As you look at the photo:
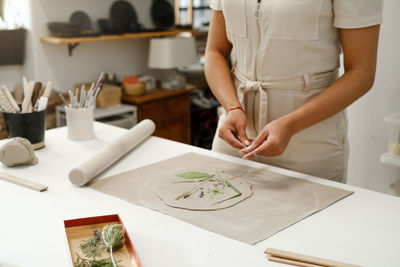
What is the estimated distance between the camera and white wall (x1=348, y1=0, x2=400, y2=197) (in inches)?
81.8

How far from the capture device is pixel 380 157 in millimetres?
2225

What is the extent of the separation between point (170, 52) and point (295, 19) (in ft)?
7.58

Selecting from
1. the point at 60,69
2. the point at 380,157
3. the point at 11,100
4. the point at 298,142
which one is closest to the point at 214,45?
the point at 298,142

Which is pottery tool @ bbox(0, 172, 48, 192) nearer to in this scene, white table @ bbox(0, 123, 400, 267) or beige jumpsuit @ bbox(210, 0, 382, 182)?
white table @ bbox(0, 123, 400, 267)

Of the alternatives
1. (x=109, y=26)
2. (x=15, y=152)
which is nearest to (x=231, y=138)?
(x=15, y=152)

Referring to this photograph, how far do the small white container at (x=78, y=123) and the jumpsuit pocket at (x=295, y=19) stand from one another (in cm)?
65

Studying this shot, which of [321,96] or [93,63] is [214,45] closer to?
[321,96]

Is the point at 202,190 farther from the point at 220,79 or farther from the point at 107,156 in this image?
the point at 220,79

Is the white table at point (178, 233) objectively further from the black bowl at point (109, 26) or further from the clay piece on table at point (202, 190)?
the black bowl at point (109, 26)

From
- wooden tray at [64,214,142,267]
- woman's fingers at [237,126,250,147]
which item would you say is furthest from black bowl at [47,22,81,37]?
A: wooden tray at [64,214,142,267]

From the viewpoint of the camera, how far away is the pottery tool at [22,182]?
1.08 m

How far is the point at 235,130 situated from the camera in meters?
1.23

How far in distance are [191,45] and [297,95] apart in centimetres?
243

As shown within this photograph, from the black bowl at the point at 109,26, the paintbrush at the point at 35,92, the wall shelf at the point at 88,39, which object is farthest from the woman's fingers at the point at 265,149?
the black bowl at the point at 109,26
